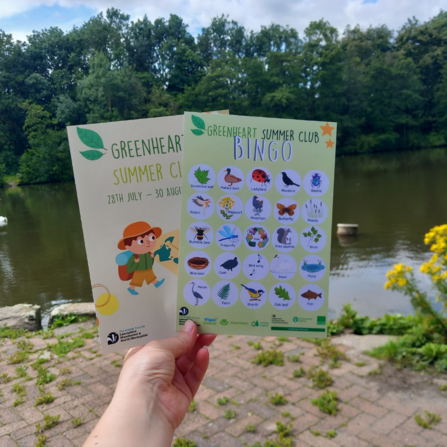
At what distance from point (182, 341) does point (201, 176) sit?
56 centimetres

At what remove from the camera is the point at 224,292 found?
140cm

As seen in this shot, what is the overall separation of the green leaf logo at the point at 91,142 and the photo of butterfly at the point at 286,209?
2.06ft

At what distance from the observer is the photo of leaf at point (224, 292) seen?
1.40 metres

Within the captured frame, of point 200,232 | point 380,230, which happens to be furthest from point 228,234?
point 380,230

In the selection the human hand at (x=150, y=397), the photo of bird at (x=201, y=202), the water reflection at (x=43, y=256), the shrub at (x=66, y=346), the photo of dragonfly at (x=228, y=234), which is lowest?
the water reflection at (x=43, y=256)

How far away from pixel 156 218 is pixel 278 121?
0.54 m

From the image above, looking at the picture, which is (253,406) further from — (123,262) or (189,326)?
(123,262)

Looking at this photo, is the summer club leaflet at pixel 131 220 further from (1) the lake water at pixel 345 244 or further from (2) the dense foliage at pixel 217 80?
(2) the dense foliage at pixel 217 80

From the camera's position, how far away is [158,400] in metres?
1.31

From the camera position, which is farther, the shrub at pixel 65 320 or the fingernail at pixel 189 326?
the shrub at pixel 65 320

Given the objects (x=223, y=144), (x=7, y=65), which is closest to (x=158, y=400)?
(x=223, y=144)

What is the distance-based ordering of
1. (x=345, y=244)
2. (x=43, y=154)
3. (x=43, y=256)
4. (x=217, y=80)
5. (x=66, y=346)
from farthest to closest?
(x=217, y=80), (x=43, y=154), (x=43, y=256), (x=345, y=244), (x=66, y=346)

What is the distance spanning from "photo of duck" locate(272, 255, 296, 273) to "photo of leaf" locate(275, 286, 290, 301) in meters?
0.06

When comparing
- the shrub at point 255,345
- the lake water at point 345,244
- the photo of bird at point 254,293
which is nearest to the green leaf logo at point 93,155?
the photo of bird at point 254,293
